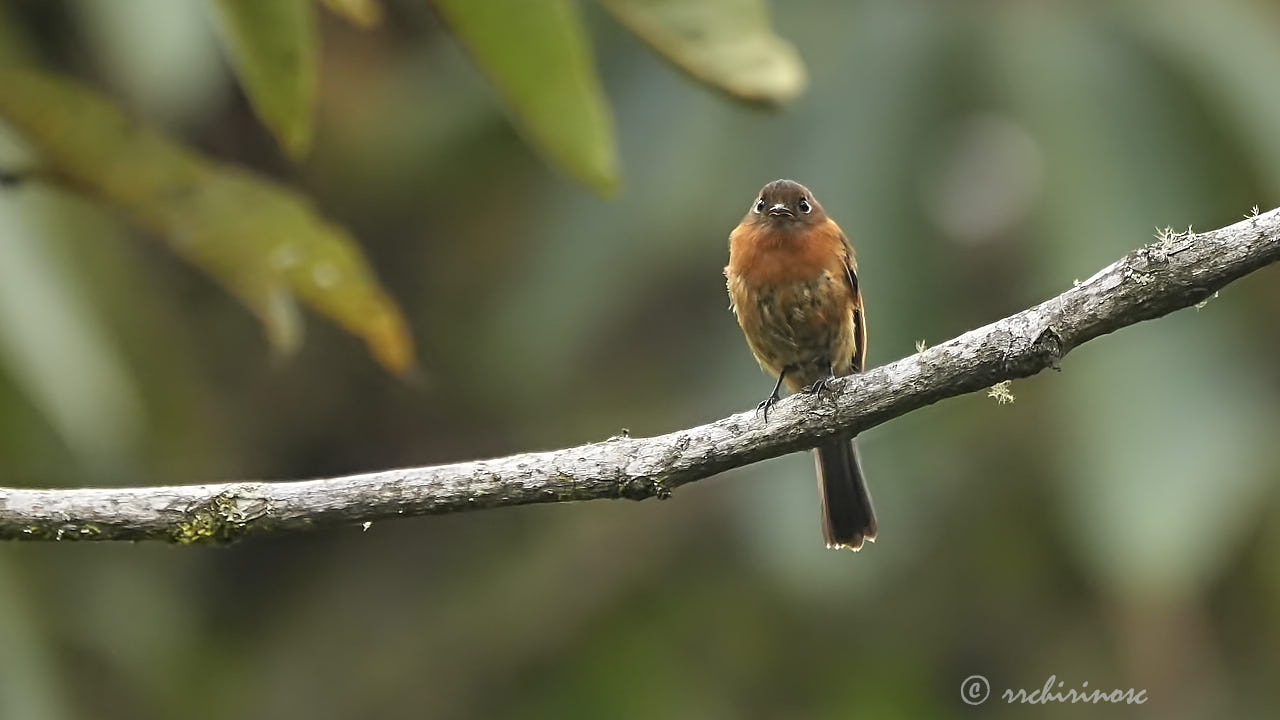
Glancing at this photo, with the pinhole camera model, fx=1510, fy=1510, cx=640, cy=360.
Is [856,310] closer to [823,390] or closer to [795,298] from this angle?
[795,298]

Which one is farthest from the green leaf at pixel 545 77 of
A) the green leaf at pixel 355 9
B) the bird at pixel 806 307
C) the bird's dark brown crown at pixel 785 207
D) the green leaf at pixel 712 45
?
the bird's dark brown crown at pixel 785 207

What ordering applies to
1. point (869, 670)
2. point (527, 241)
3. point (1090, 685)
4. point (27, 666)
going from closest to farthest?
1. point (27, 666)
2. point (1090, 685)
3. point (869, 670)
4. point (527, 241)

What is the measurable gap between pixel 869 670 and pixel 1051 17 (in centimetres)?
392

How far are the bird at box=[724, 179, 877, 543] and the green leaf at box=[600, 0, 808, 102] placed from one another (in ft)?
5.45

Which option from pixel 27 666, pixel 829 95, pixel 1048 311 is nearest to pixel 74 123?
pixel 1048 311

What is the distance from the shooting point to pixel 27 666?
630 centimetres

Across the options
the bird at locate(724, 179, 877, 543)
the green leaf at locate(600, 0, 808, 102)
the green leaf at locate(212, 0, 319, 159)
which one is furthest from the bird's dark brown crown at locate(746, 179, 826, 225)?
the green leaf at locate(212, 0, 319, 159)

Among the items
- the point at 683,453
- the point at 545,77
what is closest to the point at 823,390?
the point at 683,453

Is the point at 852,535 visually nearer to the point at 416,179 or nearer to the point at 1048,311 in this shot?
the point at 1048,311

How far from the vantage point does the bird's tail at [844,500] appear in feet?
17.2

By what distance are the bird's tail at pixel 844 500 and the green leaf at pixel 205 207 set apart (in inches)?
89.6

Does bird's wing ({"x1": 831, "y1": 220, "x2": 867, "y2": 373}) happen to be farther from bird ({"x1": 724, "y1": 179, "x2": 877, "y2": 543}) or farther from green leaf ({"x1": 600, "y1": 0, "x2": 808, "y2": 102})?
green leaf ({"x1": 600, "y1": 0, "x2": 808, "y2": 102})

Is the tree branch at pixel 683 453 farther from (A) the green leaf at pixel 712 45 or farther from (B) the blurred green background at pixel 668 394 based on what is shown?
(B) the blurred green background at pixel 668 394

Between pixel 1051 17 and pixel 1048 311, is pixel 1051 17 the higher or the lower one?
the higher one
